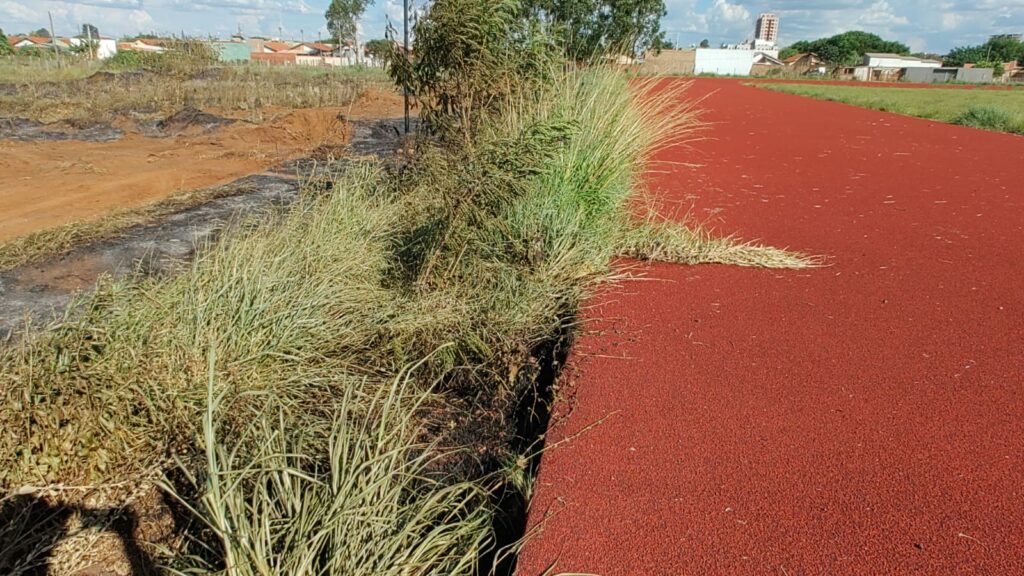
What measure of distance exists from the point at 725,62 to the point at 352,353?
8467cm

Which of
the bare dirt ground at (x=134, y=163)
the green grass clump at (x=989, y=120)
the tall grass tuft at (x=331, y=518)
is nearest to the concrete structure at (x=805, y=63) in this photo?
the green grass clump at (x=989, y=120)

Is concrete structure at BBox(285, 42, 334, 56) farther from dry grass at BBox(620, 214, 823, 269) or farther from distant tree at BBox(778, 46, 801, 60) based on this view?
dry grass at BBox(620, 214, 823, 269)

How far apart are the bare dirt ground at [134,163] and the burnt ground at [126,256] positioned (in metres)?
0.90

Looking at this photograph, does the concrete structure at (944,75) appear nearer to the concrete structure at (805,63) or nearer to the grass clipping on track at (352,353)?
the concrete structure at (805,63)

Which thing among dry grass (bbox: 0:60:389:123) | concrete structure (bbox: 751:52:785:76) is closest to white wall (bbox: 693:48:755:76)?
concrete structure (bbox: 751:52:785:76)

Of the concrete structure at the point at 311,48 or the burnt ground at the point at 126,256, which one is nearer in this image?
the burnt ground at the point at 126,256

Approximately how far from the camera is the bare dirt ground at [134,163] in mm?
7488

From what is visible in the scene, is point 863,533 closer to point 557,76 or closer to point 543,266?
point 543,266

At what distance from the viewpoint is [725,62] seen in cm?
7894

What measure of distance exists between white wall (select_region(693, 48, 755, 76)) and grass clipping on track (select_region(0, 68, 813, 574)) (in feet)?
253

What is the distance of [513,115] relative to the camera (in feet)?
17.4

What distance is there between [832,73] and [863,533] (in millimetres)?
84567

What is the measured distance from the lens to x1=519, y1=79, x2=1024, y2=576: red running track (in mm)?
2250

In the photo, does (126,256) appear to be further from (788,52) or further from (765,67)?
(788,52)
